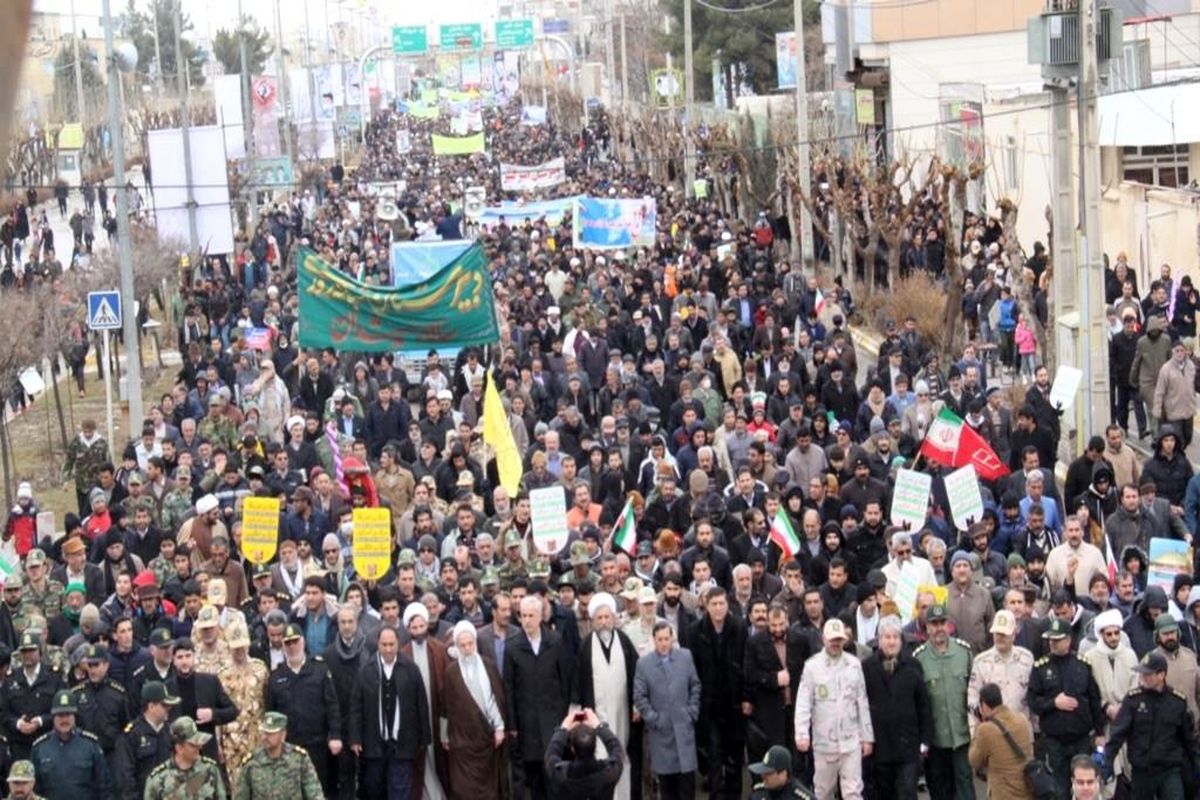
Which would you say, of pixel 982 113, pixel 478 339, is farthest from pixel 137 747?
pixel 982 113

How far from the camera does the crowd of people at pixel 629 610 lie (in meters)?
9.51

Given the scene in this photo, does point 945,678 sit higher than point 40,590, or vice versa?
point 40,590

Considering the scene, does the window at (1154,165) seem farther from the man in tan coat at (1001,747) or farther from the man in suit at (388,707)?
the man in tan coat at (1001,747)

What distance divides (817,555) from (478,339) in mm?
9556

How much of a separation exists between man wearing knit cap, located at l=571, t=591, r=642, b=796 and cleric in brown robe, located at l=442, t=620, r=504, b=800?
1.36 feet

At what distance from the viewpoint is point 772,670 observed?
10.3 metres

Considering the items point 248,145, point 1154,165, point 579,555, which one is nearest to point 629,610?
point 579,555

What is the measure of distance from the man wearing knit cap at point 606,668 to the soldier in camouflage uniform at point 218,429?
790 centimetres

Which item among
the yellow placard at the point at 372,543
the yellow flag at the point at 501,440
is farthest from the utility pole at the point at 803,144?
the yellow placard at the point at 372,543

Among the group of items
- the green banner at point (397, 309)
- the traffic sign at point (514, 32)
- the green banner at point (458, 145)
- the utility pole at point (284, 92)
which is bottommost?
the green banner at point (397, 309)

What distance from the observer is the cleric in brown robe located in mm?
10297

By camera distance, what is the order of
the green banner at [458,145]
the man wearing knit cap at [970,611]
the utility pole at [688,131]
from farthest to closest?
1. the green banner at [458,145]
2. the utility pole at [688,131]
3. the man wearing knit cap at [970,611]

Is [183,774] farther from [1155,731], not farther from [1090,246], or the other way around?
[1090,246]

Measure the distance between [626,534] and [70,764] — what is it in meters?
4.63
